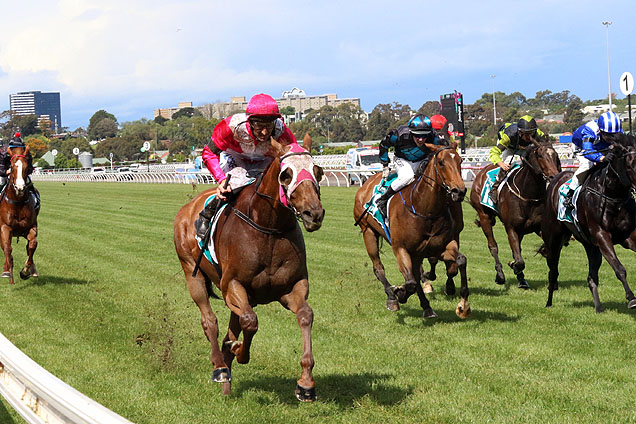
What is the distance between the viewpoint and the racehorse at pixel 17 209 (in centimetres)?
1209

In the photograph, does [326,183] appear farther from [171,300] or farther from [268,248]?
[268,248]

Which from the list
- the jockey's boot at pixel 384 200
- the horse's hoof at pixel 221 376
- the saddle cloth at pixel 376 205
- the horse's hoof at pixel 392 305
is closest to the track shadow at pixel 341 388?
the horse's hoof at pixel 221 376

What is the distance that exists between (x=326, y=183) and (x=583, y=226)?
29.0 meters

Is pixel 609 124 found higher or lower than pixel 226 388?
higher

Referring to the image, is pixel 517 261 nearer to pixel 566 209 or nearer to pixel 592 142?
pixel 566 209

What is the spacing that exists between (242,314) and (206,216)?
4.15ft

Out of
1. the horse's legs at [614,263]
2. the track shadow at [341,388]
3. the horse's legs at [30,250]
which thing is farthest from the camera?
the horse's legs at [30,250]

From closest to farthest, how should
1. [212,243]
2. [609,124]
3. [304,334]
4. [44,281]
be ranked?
[304,334]
[212,243]
[609,124]
[44,281]

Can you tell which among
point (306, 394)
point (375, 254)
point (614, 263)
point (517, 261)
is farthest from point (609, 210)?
point (306, 394)

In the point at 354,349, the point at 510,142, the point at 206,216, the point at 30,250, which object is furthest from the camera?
the point at 30,250

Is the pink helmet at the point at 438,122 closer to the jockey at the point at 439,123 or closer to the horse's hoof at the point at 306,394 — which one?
the jockey at the point at 439,123

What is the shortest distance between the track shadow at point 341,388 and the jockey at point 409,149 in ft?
10.3

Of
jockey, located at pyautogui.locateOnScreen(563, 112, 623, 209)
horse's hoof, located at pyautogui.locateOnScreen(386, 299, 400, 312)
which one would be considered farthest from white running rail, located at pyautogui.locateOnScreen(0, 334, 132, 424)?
jockey, located at pyautogui.locateOnScreen(563, 112, 623, 209)

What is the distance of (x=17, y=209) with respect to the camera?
1256 cm
